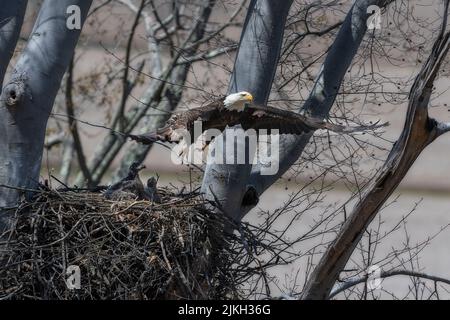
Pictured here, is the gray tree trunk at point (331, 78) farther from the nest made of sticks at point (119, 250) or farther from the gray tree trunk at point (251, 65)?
the nest made of sticks at point (119, 250)

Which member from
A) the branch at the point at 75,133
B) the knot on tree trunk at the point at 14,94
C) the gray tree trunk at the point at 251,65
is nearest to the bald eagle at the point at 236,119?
the gray tree trunk at the point at 251,65

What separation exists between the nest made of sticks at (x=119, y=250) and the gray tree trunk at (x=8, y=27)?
114 centimetres

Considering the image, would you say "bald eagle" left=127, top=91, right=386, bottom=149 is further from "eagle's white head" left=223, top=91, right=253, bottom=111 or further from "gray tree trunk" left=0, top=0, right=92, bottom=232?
"gray tree trunk" left=0, top=0, right=92, bottom=232

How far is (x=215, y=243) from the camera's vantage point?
29.4ft

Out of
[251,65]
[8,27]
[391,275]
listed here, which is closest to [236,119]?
[251,65]

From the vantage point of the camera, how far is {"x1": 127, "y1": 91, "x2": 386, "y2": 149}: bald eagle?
9.30 metres

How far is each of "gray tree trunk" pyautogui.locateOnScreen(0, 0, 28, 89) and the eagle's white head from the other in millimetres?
1823

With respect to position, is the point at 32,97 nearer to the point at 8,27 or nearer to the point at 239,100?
the point at 8,27

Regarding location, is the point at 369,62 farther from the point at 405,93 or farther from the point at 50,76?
the point at 50,76

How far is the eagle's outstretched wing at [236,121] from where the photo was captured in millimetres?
9328

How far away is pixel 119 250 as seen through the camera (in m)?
8.67

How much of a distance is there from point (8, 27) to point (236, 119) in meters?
2.01

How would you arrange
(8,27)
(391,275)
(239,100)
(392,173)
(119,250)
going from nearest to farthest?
1. (392,173)
2. (119,250)
3. (391,275)
4. (8,27)
5. (239,100)
